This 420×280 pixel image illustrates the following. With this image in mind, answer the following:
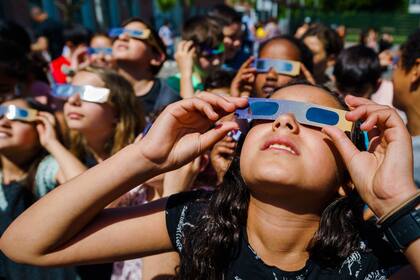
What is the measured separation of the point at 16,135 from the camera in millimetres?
2627

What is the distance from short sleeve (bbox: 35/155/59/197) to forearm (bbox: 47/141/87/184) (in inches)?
4.4

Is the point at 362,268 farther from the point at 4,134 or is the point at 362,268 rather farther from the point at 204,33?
the point at 204,33

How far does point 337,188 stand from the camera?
166 centimetres

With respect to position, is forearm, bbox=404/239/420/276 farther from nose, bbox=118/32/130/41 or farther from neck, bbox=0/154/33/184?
nose, bbox=118/32/130/41

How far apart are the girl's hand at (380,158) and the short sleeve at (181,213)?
2.07 feet

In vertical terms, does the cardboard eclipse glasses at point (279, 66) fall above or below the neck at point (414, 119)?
above

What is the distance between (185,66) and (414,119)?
1.97 metres

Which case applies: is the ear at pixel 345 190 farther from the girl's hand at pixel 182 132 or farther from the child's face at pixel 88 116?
the child's face at pixel 88 116

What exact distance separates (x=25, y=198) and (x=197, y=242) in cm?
151

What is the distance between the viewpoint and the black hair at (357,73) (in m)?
3.83

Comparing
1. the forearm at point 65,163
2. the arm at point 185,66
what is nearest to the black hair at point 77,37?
the arm at point 185,66

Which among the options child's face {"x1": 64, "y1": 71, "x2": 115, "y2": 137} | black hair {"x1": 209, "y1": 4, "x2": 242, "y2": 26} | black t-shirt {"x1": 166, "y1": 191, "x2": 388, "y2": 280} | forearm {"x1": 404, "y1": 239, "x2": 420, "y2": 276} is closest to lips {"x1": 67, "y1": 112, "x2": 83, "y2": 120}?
child's face {"x1": 64, "y1": 71, "x2": 115, "y2": 137}

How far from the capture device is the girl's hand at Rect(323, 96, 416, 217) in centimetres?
133

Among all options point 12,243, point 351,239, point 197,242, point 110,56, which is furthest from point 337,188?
point 110,56
